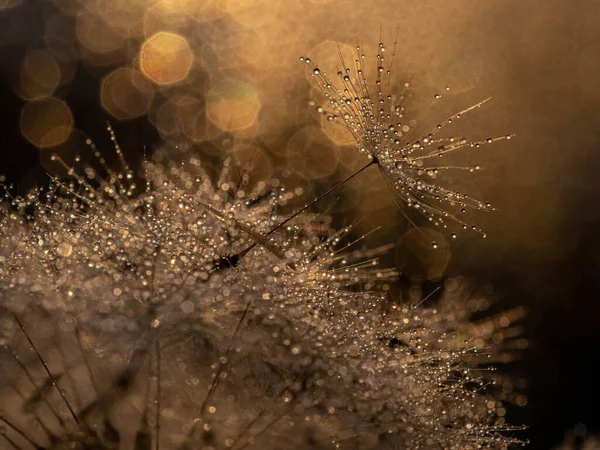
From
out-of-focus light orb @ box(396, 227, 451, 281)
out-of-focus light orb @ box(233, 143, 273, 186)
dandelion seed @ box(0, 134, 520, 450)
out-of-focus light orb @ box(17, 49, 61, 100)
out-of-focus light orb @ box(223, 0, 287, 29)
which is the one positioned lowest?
dandelion seed @ box(0, 134, 520, 450)

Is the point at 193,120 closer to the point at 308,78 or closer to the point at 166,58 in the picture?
the point at 166,58

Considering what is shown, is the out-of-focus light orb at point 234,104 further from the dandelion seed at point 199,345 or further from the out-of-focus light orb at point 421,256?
the dandelion seed at point 199,345

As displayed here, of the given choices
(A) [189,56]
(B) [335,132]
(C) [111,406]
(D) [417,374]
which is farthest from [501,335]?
(C) [111,406]

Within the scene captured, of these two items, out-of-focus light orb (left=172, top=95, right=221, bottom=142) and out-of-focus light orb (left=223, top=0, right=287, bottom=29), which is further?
out-of-focus light orb (left=223, top=0, right=287, bottom=29)

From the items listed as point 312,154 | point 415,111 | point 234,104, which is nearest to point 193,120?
point 234,104

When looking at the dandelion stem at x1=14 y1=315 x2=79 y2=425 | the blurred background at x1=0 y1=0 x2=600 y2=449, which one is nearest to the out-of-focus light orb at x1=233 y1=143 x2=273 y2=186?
the blurred background at x1=0 y1=0 x2=600 y2=449

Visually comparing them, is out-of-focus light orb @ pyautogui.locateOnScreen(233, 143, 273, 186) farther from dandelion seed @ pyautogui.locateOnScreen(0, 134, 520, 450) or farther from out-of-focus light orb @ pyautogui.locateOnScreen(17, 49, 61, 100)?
dandelion seed @ pyautogui.locateOnScreen(0, 134, 520, 450)

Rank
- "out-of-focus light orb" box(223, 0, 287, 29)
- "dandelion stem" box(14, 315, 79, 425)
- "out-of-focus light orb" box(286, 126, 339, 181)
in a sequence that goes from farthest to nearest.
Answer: "out-of-focus light orb" box(223, 0, 287, 29)
"out-of-focus light orb" box(286, 126, 339, 181)
"dandelion stem" box(14, 315, 79, 425)

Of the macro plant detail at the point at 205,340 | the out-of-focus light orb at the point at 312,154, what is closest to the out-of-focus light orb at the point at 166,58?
the out-of-focus light orb at the point at 312,154
